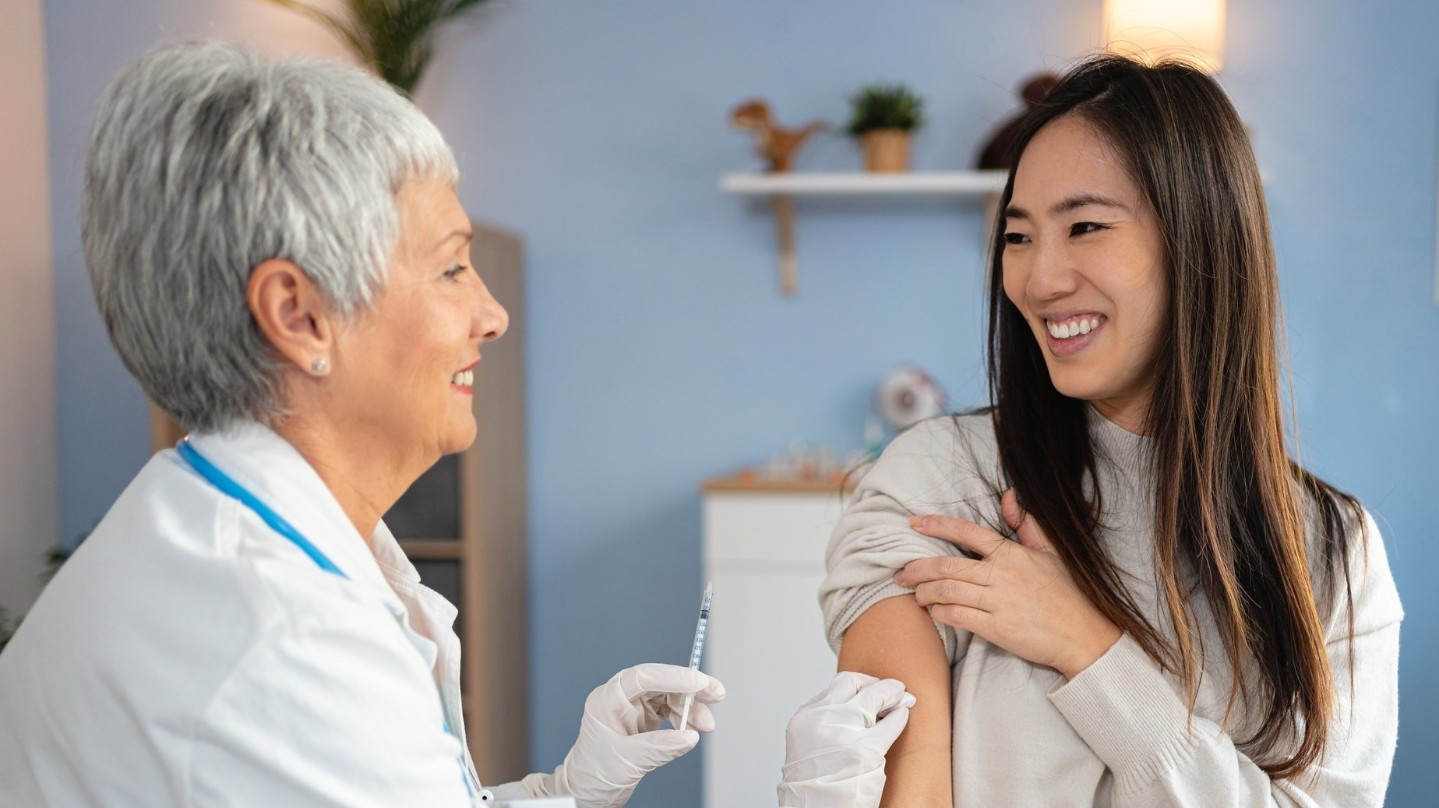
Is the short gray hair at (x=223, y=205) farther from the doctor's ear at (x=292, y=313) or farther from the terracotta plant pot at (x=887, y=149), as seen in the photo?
the terracotta plant pot at (x=887, y=149)

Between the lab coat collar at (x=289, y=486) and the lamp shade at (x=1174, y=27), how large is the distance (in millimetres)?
2212

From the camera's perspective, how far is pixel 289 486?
2.69 feet

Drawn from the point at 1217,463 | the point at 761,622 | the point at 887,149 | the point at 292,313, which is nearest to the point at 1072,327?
the point at 1217,463

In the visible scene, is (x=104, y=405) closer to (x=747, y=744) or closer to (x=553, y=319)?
(x=553, y=319)

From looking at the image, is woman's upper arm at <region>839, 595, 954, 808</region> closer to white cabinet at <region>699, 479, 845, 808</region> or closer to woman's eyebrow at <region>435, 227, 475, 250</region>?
woman's eyebrow at <region>435, 227, 475, 250</region>

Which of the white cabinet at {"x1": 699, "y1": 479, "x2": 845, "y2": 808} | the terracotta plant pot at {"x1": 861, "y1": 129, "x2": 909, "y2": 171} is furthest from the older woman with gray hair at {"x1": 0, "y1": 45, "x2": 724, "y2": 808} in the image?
the terracotta plant pot at {"x1": 861, "y1": 129, "x2": 909, "y2": 171}

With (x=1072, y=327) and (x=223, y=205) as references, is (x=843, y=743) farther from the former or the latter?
(x=223, y=205)

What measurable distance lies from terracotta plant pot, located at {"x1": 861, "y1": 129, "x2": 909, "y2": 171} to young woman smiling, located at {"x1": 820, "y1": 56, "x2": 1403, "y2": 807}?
5.07 feet

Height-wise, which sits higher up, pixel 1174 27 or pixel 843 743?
pixel 1174 27

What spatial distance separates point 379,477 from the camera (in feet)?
3.08

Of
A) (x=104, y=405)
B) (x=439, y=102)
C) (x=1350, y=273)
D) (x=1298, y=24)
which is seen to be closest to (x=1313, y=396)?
(x=1350, y=273)

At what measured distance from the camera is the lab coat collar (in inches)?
31.9

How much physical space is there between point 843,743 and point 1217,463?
1.59ft

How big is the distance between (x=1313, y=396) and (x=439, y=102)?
2337 millimetres
